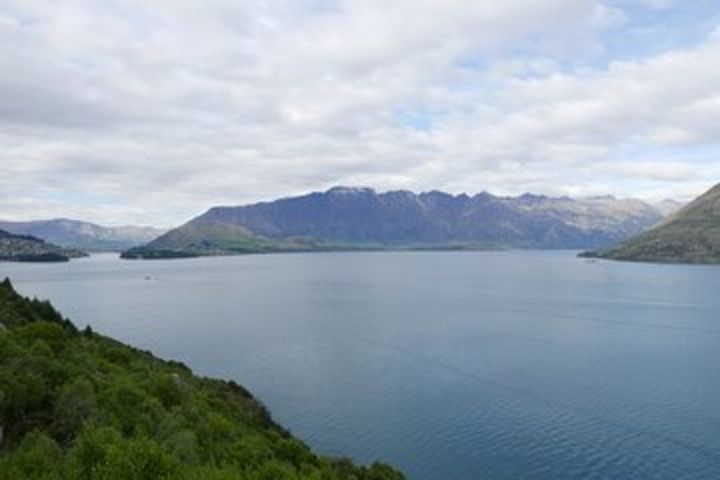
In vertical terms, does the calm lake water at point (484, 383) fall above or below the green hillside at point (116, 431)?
below

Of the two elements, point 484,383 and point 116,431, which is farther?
point 484,383

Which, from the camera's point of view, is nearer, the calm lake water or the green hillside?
the green hillside

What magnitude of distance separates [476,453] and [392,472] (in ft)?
49.7

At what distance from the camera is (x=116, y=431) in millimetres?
34844

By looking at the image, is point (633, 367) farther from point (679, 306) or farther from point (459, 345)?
point (679, 306)

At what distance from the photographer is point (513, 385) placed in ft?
331

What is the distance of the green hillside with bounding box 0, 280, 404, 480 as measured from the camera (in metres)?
30.0

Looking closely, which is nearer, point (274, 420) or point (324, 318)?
point (274, 420)

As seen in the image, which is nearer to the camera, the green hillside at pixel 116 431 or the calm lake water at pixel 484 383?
the green hillside at pixel 116 431

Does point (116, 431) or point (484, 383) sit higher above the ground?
point (116, 431)

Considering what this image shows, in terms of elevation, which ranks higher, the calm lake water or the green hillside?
the green hillside

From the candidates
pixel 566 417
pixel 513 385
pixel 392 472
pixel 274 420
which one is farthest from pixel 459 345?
pixel 392 472

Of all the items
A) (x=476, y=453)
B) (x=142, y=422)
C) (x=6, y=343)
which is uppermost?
(x=6, y=343)

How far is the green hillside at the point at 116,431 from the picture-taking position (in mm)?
30031
